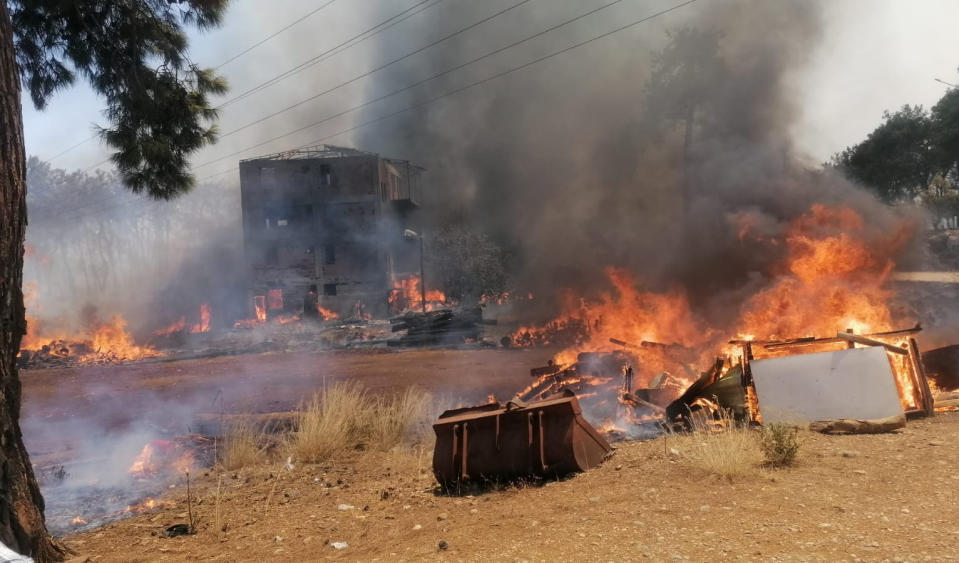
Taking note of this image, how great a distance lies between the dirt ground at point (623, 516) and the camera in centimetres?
378

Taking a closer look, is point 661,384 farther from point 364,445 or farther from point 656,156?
point 656,156

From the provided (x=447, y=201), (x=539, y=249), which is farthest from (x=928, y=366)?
(x=447, y=201)

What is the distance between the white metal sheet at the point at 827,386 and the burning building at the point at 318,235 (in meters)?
32.5

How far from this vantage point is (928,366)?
29.5 feet

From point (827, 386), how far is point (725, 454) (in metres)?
2.52

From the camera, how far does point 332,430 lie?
7934 millimetres

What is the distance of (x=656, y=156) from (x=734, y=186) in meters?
6.17

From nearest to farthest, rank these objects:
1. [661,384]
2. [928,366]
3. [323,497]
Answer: [323,497], [928,366], [661,384]

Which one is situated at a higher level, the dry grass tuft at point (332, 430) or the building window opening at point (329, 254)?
the building window opening at point (329, 254)

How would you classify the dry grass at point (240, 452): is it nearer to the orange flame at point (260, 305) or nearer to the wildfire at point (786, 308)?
the wildfire at point (786, 308)

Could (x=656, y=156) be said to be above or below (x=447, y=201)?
below

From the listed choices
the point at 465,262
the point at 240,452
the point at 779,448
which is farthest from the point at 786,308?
the point at 465,262

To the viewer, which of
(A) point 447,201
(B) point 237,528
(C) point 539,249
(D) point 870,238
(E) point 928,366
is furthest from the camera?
(A) point 447,201

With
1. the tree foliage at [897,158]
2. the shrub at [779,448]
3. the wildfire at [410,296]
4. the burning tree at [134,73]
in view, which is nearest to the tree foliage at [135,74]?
the burning tree at [134,73]
